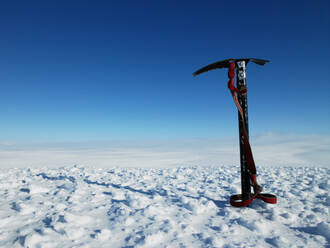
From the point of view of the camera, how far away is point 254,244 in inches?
69.6

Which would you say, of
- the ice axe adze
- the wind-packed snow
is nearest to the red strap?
the ice axe adze

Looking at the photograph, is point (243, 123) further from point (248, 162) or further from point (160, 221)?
point (160, 221)

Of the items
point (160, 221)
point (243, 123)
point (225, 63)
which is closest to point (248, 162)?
point (243, 123)

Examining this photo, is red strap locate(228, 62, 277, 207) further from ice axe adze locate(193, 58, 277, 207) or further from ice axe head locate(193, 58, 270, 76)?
ice axe head locate(193, 58, 270, 76)

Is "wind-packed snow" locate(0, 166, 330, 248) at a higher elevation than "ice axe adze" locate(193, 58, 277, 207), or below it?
below

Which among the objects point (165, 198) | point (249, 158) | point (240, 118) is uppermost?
point (240, 118)

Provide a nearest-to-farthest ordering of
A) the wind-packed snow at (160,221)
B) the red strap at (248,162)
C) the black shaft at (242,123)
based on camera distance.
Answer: the wind-packed snow at (160,221) < the red strap at (248,162) < the black shaft at (242,123)

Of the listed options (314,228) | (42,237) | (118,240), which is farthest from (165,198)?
(314,228)

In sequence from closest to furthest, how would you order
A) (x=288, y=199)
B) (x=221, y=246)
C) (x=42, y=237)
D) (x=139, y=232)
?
(x=221, y=246) < (x=42, y=237) < (x=139, y=232) < (x=288, y=199)

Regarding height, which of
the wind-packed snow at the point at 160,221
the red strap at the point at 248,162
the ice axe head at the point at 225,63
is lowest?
the wind-packed snow at the point at 160,221

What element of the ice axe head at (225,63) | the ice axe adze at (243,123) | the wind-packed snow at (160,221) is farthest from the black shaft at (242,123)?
the wind-packed snow at (160,221)

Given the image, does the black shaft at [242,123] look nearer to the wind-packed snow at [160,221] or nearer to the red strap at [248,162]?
the red strap at [248,162]

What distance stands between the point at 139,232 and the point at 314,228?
7.86ft

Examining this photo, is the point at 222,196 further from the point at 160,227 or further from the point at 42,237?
the point at 42,237
